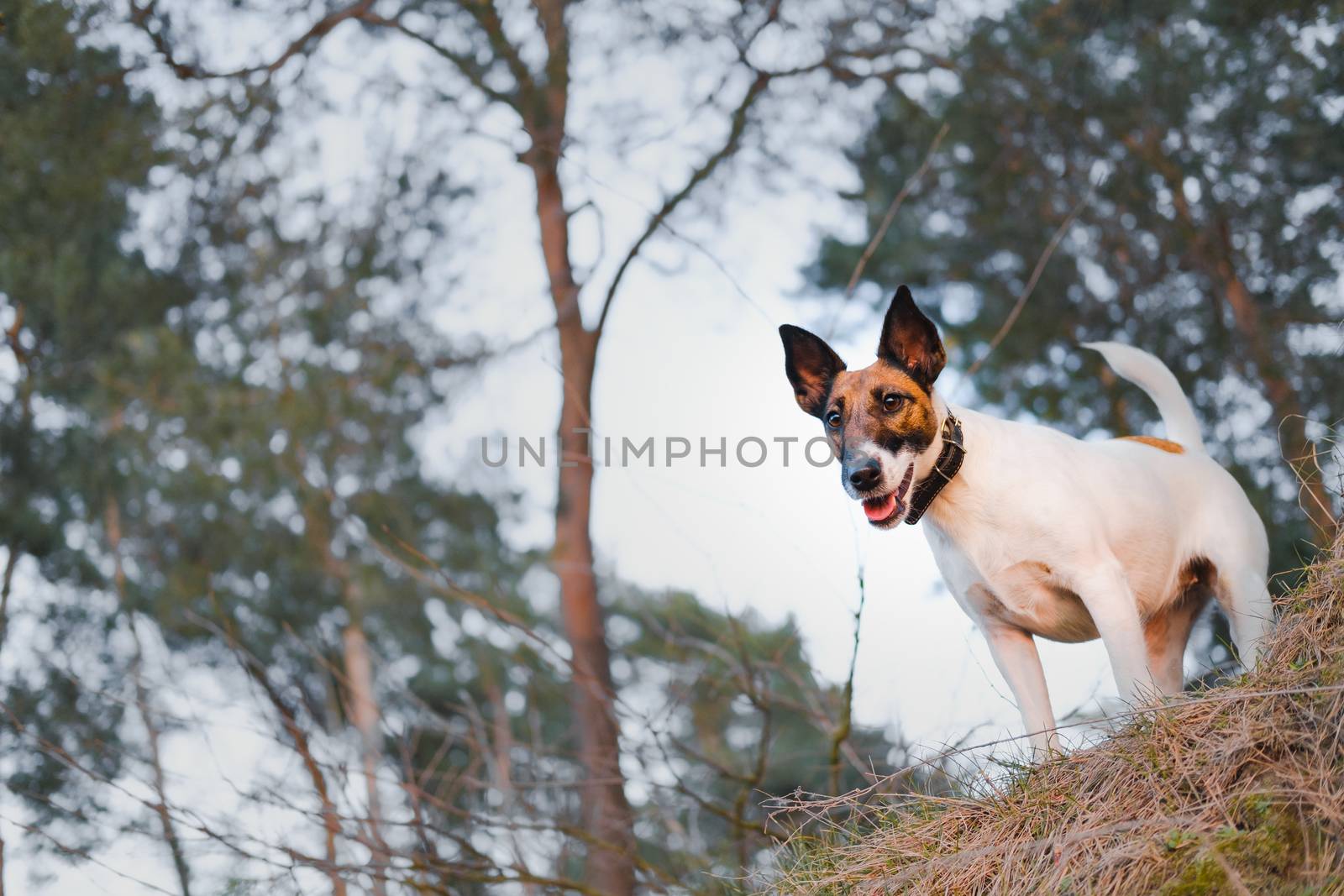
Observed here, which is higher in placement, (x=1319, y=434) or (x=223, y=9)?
(x=223, y=9)

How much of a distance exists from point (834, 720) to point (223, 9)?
7630 millimetres

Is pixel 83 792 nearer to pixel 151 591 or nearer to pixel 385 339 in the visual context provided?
pixel 151 591

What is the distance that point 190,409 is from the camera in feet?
48.0

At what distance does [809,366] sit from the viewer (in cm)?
463

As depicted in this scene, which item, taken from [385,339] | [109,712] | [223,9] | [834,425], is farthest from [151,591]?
[834,425]

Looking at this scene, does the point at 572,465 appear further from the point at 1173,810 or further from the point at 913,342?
the point at 1173,810

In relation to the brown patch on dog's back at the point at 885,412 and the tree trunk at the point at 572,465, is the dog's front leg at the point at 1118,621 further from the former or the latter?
the tree trunk at the point at 572,465

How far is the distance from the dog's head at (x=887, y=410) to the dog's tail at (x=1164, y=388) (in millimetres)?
1128

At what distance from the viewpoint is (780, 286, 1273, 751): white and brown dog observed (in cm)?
412

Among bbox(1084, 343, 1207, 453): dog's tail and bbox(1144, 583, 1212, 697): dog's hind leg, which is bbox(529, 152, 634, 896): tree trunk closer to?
bbox(1084, 343, 1207, 453): dog's tail

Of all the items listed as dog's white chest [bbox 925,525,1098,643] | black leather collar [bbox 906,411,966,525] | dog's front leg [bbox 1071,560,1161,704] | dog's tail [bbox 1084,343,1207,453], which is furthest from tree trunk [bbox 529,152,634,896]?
dog's front leg [bbox 1071,560,1161,704]

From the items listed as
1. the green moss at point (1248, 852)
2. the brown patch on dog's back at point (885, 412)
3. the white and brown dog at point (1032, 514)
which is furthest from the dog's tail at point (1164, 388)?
the green moss at point (1248, 852)

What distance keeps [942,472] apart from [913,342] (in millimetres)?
502

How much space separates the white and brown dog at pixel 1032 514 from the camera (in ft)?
13.5
